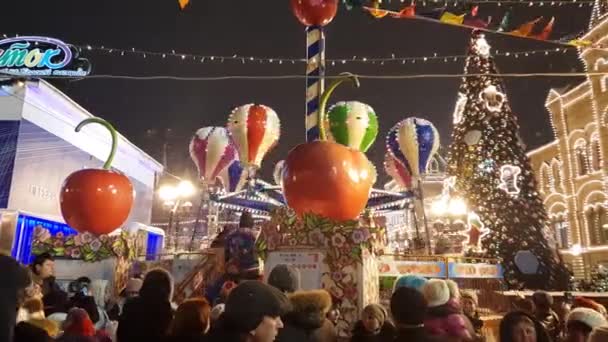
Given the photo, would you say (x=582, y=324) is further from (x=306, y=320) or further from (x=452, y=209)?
(x=452, y=209)

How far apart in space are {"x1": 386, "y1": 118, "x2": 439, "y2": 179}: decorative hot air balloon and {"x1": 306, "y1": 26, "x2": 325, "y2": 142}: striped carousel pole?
7442 mm

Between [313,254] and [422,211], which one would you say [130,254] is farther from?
[422,211]

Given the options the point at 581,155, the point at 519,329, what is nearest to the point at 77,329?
the point at 519,329

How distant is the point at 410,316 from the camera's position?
344 centimetres

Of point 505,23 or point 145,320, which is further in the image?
point 505,23

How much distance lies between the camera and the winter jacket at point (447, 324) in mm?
3502

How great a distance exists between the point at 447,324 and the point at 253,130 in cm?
1151

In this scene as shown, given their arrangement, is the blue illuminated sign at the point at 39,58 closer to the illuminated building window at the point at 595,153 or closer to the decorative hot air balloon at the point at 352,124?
the decorative hot air balloon at the point at 352,124

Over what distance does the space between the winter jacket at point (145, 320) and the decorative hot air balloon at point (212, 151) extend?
1300 cm

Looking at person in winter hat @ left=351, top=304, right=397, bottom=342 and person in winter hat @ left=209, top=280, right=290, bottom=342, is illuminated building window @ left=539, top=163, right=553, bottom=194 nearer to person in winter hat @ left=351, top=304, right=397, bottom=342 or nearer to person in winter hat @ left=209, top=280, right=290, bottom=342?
person in winter hat @ left=351, top=304, right=397, bottom=342

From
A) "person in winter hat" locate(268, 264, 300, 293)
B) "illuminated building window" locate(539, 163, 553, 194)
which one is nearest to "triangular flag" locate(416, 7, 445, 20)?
"person in winter hat" locate(268, 264, 300, 293)

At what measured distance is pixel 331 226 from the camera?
6.77 metres

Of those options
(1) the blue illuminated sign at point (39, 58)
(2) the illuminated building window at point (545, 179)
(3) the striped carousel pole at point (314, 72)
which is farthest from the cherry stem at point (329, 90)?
(2) the illuminated building window at point (545, 179)

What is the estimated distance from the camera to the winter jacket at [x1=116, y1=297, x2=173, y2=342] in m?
3.52
